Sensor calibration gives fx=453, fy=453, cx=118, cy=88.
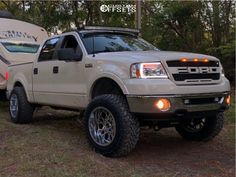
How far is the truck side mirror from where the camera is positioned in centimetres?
687

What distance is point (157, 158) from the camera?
20.6 feet

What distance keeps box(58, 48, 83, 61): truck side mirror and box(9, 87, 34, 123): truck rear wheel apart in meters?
2.14

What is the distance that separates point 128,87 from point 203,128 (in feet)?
6.68

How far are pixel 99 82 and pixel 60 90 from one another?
113 cm

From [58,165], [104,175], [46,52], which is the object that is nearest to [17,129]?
[46,52]

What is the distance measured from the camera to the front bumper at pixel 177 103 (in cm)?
575

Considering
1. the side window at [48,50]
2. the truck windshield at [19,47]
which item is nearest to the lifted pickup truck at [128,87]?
the side window at [48,50]

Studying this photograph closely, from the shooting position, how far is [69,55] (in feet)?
22.6

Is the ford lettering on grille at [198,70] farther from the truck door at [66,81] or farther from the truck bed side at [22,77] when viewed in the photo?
the truck bed side at [22,77]

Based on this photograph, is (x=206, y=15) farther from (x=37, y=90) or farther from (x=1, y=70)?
(x=37, y=90)

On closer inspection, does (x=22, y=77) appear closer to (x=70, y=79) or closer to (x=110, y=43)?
(x=70, y=79)

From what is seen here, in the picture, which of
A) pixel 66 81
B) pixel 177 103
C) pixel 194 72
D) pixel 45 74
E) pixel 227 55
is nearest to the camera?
pixel 177 103

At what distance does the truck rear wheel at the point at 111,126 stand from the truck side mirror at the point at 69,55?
Answer: 0.89 metres

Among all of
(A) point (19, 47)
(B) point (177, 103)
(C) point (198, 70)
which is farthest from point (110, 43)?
(A) point (19, 47)
